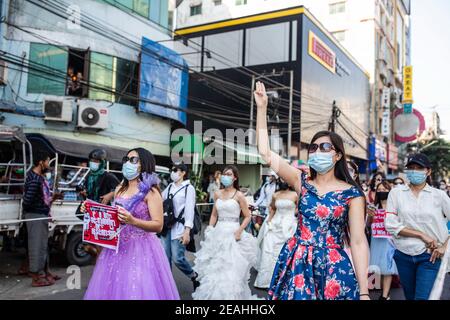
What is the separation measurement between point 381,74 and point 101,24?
3077 cm

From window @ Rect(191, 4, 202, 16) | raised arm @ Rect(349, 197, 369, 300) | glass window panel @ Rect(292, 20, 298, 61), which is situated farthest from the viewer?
window @ Rect(191, 4, 202, 16)

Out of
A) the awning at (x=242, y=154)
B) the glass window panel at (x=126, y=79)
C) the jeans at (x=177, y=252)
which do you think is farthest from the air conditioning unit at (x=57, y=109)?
the jeans at (x=177, y=252)

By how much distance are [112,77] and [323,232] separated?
587 inches

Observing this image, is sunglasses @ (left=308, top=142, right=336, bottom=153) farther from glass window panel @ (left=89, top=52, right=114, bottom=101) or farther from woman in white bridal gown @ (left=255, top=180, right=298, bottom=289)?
glass window panel @ (left=89, top=52, right=114, bottom=101)

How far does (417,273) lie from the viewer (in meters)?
3.92

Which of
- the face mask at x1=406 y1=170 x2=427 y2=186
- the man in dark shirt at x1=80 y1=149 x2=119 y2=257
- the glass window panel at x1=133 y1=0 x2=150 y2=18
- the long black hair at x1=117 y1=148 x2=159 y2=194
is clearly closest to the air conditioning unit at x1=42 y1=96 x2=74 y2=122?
the glass window panel at x1=133 y1=0 x2=150 y2=18

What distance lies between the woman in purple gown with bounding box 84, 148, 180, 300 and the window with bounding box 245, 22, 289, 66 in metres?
22.1

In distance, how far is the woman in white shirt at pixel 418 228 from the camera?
380 cm

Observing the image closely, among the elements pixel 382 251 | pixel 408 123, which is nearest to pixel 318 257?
pixel 382 251

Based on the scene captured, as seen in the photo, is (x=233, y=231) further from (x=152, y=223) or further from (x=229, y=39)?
(x=229, y=39)

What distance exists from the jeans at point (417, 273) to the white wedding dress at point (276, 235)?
274cm

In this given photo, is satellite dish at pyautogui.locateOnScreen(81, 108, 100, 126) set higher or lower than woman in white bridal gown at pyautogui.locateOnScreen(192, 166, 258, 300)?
higher

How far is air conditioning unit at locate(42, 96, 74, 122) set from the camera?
46.2 ft
